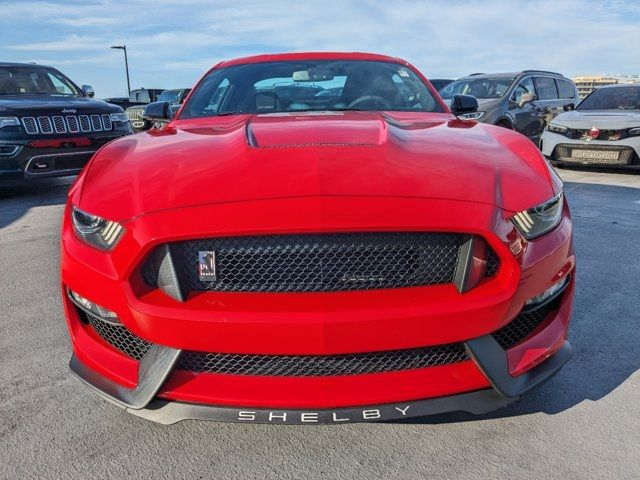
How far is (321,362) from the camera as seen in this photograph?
1693 millimetres

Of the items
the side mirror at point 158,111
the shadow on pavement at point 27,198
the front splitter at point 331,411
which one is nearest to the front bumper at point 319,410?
the front splitter at point 331,411

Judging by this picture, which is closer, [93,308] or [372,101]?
[93,308]

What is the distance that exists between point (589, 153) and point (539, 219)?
7.39 m

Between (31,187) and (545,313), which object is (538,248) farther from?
(31,187)

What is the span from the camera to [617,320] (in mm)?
2934

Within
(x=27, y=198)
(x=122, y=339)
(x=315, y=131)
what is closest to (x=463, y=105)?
(x=315, y=131)

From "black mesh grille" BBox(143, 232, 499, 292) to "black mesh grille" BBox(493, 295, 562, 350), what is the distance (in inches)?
10.6

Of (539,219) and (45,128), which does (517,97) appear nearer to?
(45,128)

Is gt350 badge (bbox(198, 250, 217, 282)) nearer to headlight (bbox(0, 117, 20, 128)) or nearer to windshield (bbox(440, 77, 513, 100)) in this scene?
headlight (bbox(0, 117, 20, 128))

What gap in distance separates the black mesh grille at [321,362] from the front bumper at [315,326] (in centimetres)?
2

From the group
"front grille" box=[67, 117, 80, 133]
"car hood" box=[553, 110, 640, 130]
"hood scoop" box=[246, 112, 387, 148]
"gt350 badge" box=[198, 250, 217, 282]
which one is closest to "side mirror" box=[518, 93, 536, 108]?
"car hood" box=[553, 110, 640, 130]

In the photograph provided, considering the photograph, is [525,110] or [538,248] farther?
[525,110]

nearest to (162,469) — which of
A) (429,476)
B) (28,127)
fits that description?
(429,476)

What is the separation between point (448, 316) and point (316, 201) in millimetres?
520
